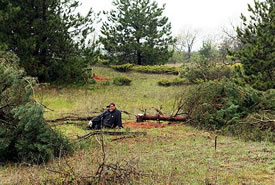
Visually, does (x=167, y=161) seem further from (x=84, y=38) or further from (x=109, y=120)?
(x=84, y=38)

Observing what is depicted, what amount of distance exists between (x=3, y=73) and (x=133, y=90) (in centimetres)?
1529

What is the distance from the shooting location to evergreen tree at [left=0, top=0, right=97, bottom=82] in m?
17.7

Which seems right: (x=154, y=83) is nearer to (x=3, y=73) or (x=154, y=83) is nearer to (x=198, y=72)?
(x=198, y=72)

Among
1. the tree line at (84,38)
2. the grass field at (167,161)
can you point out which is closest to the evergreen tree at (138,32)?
the tree line at (84,38)

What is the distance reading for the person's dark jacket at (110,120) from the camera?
1016 cm

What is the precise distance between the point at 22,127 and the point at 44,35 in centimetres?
1334

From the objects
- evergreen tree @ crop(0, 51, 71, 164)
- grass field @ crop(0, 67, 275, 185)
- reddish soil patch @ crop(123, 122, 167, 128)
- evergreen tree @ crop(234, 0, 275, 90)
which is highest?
evergreen tree @ crop(234, 0, 275, 90)

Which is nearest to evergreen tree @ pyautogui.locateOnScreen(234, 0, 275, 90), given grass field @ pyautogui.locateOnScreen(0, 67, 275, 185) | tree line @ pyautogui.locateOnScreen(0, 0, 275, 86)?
tree line @ pyautogui.locateOnScreen(0, 0, 275, 86)

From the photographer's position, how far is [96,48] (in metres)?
21.3

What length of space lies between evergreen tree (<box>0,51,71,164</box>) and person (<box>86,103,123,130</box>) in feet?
9.90

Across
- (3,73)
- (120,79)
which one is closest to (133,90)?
(120,79)

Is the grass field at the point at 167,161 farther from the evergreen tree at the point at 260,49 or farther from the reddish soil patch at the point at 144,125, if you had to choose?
the evergreen tree at the point at 260,49

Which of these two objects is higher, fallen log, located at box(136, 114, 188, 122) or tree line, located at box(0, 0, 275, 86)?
tree line, located at box(0, 0, 275, 86)

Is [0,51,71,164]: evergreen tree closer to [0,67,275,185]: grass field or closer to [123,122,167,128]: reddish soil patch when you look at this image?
[0,67,275,185]: grass field
